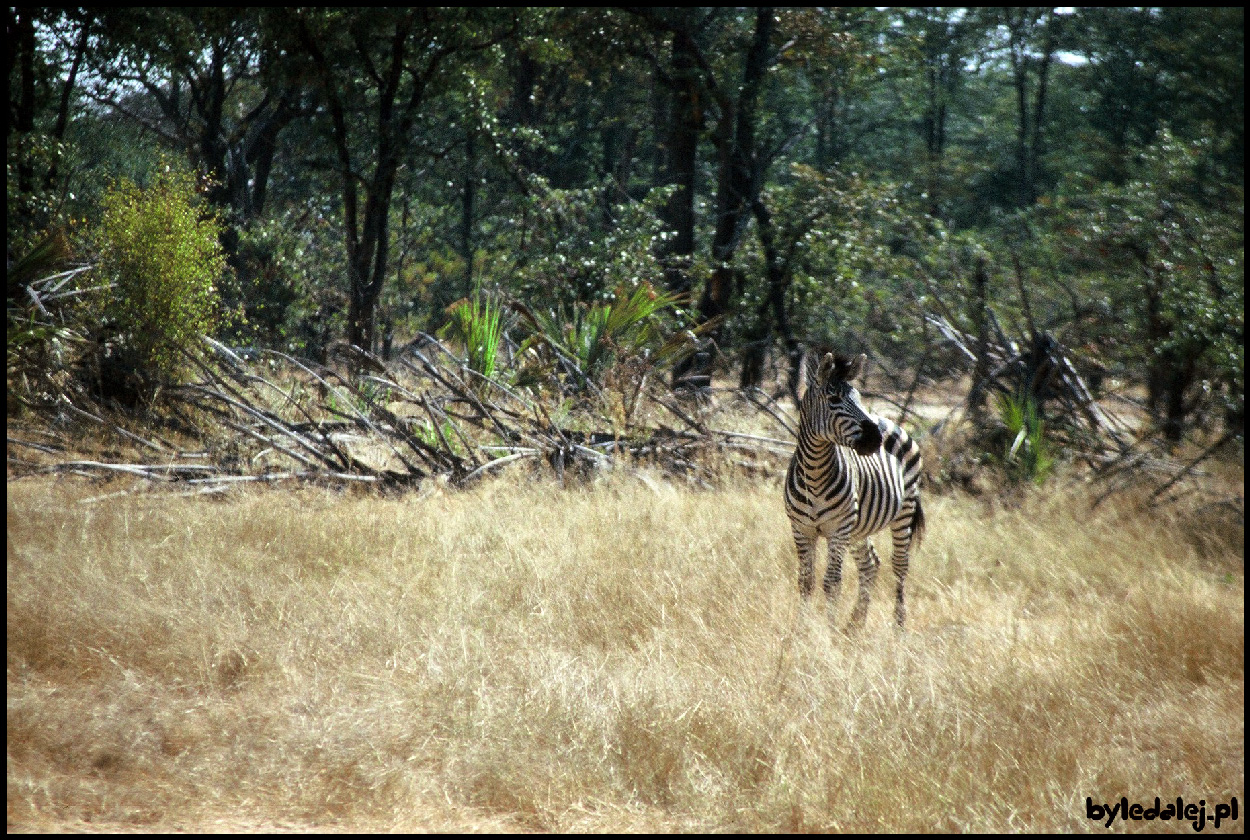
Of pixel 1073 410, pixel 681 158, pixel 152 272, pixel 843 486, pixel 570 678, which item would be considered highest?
pixel 681 158

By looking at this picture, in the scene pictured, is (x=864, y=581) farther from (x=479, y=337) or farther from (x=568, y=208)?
(x=568, y=208)

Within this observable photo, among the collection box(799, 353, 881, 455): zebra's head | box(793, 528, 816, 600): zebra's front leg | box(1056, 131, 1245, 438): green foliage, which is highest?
box(1056, 131, 1245, 438): green foliage

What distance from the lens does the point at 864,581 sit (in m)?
6.95

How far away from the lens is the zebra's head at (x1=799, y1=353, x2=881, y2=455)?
5852 mm

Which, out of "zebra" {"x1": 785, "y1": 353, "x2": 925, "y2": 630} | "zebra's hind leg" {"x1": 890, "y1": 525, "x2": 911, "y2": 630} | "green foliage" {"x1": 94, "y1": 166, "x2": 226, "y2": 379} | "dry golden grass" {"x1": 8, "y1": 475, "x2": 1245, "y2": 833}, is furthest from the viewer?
A: "green foliage" {"x1": 94, "y1": 166, "x2": 226, "y2": 379}

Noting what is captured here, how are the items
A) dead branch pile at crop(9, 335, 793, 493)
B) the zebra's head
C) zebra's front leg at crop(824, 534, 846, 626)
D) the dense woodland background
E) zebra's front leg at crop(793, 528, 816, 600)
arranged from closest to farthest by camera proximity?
the zebra's head → zebra's front leg at crop(824, 534, 846, 626) → zebra's front leg at crop(793, 528, 816, 600) → dead branch pile at crop(9, 335, 793, 493) → the dense woodland background

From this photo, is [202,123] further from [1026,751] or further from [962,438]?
[1026,751]

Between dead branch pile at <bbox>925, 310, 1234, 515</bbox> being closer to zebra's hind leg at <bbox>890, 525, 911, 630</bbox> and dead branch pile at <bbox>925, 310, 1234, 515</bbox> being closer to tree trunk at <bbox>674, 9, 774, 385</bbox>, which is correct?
zebra's hind leg at <bbox>890, 525, 911, 630</bbox>

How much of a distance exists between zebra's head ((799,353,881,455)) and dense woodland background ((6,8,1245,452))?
4.32 m

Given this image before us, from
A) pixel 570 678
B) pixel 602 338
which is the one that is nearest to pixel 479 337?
pixel 602 338

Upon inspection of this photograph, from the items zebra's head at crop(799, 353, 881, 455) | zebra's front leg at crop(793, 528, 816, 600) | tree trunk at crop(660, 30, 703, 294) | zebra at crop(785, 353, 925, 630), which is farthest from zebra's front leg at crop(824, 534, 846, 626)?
tree trunk at crop(660, 30, 703, 294)

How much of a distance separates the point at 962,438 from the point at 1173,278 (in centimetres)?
248

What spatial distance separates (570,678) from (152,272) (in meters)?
7.26

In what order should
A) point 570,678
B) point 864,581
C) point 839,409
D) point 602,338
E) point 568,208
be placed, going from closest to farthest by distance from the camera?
point 570,678 → point 839,409 → point 864,581 → point 602,338 → point 568,208
